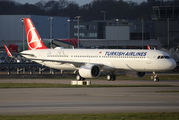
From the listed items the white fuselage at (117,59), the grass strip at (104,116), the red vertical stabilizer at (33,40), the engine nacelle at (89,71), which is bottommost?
the grass strip at (104,116)

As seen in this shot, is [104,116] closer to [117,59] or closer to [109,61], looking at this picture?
[117,59]

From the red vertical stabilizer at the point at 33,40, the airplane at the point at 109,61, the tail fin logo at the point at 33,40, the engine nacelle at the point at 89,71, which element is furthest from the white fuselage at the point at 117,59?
the tail fin logo at the point at 33,40

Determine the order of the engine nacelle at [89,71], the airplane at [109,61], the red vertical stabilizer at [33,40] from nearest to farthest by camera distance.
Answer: the airplane at [109,61] < the engine nacelle at [89,71] < the red vertical stabilizer at [33,40]

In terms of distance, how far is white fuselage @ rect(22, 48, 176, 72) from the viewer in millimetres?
42125

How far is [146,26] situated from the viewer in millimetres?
188500

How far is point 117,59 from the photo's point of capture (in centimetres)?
4412

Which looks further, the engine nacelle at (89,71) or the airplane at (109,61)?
the engine nacelle at (89,71)

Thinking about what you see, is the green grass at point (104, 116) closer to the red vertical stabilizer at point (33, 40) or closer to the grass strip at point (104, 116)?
the grass strip at point (104, 116)

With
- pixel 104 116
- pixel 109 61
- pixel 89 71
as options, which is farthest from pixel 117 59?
pixel 104 116

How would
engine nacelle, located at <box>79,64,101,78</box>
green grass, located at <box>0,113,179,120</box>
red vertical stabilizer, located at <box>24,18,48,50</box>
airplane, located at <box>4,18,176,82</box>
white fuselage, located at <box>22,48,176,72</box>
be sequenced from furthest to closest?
red vertical stabilizer, located at <box>24,18,48,50</box>
engine nacelle, located at <box>79,64,101,78</box>
airplane, located at <box>4,18,176,82</box>
white fuselage, located at <box>22,48,176,72</box>
green grass, located at <box>0,113,179,120</box>

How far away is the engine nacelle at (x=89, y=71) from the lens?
4297 centimetres

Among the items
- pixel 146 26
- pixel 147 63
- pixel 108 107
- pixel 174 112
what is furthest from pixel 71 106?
pixel 146 26

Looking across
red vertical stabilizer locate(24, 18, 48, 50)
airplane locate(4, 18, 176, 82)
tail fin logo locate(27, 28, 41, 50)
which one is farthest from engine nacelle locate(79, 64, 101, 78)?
tail fin logo locate(27, 28, 41, 50)

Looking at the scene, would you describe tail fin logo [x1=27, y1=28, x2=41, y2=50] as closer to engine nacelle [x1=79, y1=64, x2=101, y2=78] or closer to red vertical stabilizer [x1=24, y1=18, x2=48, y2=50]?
red vertical stabilizer [x1=24, y1=18, x2=48, y2=50]
